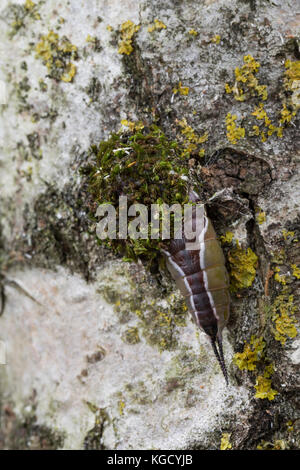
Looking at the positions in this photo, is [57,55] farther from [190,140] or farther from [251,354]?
[251,354]

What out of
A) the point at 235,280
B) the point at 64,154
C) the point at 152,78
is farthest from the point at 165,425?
the point at 152,78

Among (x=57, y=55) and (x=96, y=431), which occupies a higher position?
(x=57, y=55)

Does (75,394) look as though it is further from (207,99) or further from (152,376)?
(207,99)

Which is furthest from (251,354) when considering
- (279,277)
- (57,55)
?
(57,55)

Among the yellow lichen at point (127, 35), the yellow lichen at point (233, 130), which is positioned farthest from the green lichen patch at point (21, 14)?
the yellow lichen at point (233, 130)

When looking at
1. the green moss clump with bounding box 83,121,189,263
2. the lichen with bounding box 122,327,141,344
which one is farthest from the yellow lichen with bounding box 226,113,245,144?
the lichen with bounding box 122,327,141,344

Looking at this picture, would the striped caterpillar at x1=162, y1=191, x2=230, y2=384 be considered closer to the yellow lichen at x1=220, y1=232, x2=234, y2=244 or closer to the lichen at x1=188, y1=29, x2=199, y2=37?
the yellow lichen at x1=220, y1=232, x2=234, y2=244

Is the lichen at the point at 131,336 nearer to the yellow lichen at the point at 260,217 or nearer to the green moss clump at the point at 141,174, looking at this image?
the green moss clump at the point at 141,174
